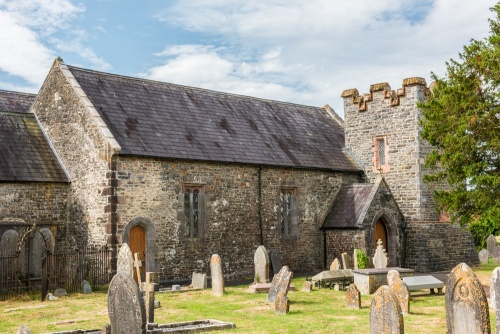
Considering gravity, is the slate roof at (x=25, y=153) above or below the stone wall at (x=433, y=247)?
above

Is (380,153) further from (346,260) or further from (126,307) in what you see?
(126,307)

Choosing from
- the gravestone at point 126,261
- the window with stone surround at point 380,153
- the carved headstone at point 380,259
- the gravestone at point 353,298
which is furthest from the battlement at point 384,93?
the gravestone at point 126,261

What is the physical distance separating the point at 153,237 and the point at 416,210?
12266 mm

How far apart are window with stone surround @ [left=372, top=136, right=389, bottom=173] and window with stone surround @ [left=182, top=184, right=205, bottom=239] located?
9585 millimetres

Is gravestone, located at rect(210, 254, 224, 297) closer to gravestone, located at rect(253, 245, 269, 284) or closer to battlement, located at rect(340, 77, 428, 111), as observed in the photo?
gravestone, located at rect(253, 245, 269, 284)

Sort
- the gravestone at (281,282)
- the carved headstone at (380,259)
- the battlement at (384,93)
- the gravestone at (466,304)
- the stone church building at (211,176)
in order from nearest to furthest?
the gravestone at (466,304) → the gravestone at (281,282) → the carved headstone at (380,259) → the stone church building at (211,176) → the battlement at (384,93)

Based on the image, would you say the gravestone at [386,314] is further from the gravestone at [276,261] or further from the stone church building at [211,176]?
→ the gravestone at [276,261]

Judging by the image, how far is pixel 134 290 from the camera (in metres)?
10.7

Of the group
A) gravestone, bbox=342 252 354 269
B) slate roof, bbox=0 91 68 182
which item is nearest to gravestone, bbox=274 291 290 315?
gravestone, bbox=342 252 354 269

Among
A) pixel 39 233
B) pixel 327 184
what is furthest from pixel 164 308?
pixel 327 184

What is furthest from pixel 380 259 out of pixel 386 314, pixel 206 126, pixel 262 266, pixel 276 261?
pixel 386 314

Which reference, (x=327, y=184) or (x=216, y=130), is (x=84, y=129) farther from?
(x=327, y=184)

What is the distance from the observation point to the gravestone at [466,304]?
10.6 metres

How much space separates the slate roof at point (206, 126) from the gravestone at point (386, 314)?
519 inches
